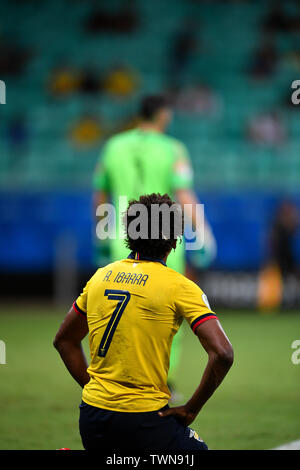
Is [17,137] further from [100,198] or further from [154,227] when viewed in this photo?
[154,227]

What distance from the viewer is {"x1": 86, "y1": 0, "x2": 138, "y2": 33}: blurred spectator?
19828mm

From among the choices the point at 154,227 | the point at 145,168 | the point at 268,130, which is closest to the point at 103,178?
the point at 145,168

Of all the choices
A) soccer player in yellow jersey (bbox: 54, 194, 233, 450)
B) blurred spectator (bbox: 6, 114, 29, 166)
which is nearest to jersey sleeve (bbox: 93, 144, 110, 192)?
soccer player in yellow jersey (bbox: 54, 194, 233, 450)

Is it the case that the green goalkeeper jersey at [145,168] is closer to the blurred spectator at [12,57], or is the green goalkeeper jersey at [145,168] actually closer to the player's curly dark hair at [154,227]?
the player's curly dark hair at [154,227]

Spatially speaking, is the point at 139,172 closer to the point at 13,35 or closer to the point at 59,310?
the point at 59,310

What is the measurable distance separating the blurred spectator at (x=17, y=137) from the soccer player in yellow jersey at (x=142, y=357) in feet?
45.6

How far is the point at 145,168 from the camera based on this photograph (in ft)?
21.1

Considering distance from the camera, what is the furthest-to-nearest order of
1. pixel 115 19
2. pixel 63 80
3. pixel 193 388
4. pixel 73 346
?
pixel 115 19 → pixel 63 80 → pixel 193 388 → pixel 73 346

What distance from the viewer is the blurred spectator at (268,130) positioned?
17.5 metres

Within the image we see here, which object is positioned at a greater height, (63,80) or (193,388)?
(63,80)

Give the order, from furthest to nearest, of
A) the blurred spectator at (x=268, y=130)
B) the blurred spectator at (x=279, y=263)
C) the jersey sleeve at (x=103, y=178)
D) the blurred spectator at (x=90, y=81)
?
1. the blurred spectator at (x=90, y=81)
2. the blurred spectator at (x=268, y=130)
3. the blurred spectator at (x=279, y=263)
4. the jersey sleeve at (x=103, y=178)

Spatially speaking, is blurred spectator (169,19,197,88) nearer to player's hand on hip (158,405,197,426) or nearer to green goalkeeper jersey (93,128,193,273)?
green goalkeeper jersey (93,128,193,273)

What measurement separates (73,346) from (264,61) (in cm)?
1544

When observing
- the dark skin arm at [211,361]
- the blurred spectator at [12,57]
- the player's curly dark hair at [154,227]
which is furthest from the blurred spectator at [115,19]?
the dark skin arm at [211,361]
